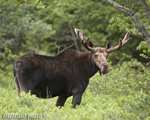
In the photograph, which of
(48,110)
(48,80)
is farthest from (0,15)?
(48,110)

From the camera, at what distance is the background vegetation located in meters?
7.39

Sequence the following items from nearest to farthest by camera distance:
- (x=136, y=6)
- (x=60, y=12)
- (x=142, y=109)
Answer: (x=142, y=109)
(x=136, y=6)
(x=60, y=12)

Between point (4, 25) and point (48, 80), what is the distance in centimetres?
1016

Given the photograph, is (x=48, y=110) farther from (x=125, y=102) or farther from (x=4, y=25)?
(x=4, y=25)

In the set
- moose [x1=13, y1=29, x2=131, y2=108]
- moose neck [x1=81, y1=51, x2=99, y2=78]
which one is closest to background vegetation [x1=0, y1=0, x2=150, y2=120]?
moose [x1=13, y1=29, x2=131, y2=108]

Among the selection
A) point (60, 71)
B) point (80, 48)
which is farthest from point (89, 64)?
point (80, 48)

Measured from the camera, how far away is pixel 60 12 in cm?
2434

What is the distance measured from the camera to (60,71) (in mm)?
8555

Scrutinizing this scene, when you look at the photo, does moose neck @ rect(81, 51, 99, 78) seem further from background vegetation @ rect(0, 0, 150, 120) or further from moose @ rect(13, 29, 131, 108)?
background vegetation @ rect(0, 0, 150, 120)

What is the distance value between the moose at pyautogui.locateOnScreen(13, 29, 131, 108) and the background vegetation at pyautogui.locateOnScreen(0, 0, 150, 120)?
41 cm

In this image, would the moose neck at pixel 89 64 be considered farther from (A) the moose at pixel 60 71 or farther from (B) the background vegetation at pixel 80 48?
(B) the background vegetation at pixel 80 48

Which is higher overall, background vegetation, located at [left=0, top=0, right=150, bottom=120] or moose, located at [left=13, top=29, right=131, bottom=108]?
moose, located at [left=13, top=29, right=131, bottom=108]

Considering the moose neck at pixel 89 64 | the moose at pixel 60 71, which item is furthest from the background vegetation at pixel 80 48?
the moose neck at pixel 89 64

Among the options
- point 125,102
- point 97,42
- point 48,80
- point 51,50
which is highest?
point 48,80
